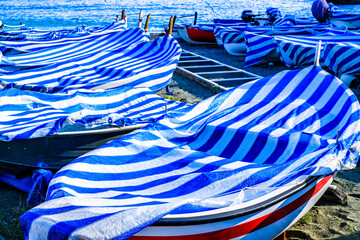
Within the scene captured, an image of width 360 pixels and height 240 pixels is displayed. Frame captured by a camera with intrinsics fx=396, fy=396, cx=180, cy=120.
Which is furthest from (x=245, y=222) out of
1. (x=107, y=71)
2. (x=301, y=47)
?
(x=301, y=47)

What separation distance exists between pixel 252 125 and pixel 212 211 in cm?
185

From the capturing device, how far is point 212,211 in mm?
2643

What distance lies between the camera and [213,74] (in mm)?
9570

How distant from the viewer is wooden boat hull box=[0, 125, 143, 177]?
4.34m

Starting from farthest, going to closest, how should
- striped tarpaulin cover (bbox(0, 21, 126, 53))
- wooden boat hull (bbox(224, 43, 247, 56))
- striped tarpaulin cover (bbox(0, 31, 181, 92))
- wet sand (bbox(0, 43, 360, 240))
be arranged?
1. wooden boat hull (bbox(224, 43, 247, 56))
2. striped tarpaulin cover (bbox(0, 21, 126, 53))
3. striped tarpaulin cover (bbox(0, 31, 181, 92))
4. wet sand (bbox(0, 43, 360, 240))

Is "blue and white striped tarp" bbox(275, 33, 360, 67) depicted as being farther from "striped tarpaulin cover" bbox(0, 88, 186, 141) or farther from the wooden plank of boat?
"striped tarpaulin cover" bbox(0, 88, 186, 141)

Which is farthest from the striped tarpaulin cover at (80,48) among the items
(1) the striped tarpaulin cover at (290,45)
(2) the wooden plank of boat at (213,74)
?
(1) the striped tarpaulin cover at (290,45)

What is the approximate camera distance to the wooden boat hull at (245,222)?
2.55 m

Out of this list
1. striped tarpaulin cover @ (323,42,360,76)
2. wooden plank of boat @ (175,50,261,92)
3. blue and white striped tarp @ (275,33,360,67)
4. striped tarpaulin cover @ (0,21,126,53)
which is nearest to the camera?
striped tarpaulin cover @ (323,42,360,76)

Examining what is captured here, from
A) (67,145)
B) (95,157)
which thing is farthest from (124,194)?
(67,145)

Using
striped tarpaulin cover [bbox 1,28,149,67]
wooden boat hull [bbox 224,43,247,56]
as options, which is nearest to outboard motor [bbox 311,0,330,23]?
wooden boat hull [bbox 224,43,247,56]

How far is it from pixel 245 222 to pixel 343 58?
5.86 meters

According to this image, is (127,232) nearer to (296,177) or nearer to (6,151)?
(296,177)

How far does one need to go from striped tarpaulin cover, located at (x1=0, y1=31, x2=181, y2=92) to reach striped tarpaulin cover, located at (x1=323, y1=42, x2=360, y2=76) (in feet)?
10.2
